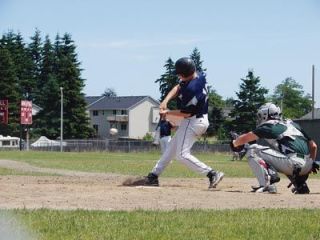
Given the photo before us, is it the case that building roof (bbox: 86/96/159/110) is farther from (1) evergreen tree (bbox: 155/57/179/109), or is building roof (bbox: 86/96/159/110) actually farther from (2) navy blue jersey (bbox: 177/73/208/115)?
(2) navy blue jersey (bbox: 177/73/208/115)

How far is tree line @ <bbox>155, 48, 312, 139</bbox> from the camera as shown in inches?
2968

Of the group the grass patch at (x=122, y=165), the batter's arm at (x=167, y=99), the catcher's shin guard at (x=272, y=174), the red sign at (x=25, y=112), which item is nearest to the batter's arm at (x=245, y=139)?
the catcher's shin guard at (x=272, y=174)

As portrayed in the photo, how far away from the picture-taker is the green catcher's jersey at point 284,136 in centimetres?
863

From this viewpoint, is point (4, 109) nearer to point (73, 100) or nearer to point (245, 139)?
point (73, 100)

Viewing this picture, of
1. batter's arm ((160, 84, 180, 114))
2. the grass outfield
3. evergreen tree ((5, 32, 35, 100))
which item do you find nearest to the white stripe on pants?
batter's arm ((160, 84, 180, 114))

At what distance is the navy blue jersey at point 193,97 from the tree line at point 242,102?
39152mm

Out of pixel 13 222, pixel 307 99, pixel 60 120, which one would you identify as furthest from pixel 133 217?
pixel 307 99

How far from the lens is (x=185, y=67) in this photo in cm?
916

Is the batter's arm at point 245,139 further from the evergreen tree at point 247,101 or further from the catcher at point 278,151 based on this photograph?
the evergreen tree at point 247,101

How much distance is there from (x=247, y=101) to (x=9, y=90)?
97.2 ft

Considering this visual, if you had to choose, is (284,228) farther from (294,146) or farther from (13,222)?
(294,146)

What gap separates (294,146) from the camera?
28.7 feet

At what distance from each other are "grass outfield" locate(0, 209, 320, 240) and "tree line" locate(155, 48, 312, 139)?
4218 centimetres

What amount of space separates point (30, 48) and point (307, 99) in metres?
55.3
